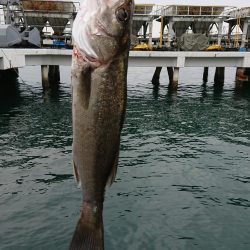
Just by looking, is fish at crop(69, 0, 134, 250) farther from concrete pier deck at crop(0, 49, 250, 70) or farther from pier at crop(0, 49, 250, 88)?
pier at crop(0, 49, 250, 88)

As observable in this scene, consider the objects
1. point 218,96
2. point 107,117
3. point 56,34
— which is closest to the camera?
point 107,117

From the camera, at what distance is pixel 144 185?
1005cm

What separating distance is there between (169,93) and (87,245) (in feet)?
89.9

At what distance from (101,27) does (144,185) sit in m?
7.78

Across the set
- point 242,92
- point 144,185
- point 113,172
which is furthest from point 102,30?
point 242,92

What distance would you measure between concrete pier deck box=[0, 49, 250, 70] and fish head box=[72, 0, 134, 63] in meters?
22.7

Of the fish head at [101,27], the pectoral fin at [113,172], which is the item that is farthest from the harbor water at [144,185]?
the fish head at [101,27]

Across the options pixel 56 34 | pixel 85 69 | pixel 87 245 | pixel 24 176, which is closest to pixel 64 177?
pixel 24 176

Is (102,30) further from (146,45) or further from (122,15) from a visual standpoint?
(146,45)

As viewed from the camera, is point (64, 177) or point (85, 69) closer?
point (85, 69)

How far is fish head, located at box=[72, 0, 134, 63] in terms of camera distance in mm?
2793

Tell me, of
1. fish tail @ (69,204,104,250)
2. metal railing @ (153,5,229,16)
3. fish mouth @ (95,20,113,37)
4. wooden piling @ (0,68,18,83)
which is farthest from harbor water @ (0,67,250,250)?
metal railing @ (153,5,229,16)

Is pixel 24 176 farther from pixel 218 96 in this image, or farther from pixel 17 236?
pixel 218 96

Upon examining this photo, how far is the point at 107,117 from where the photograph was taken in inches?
125
